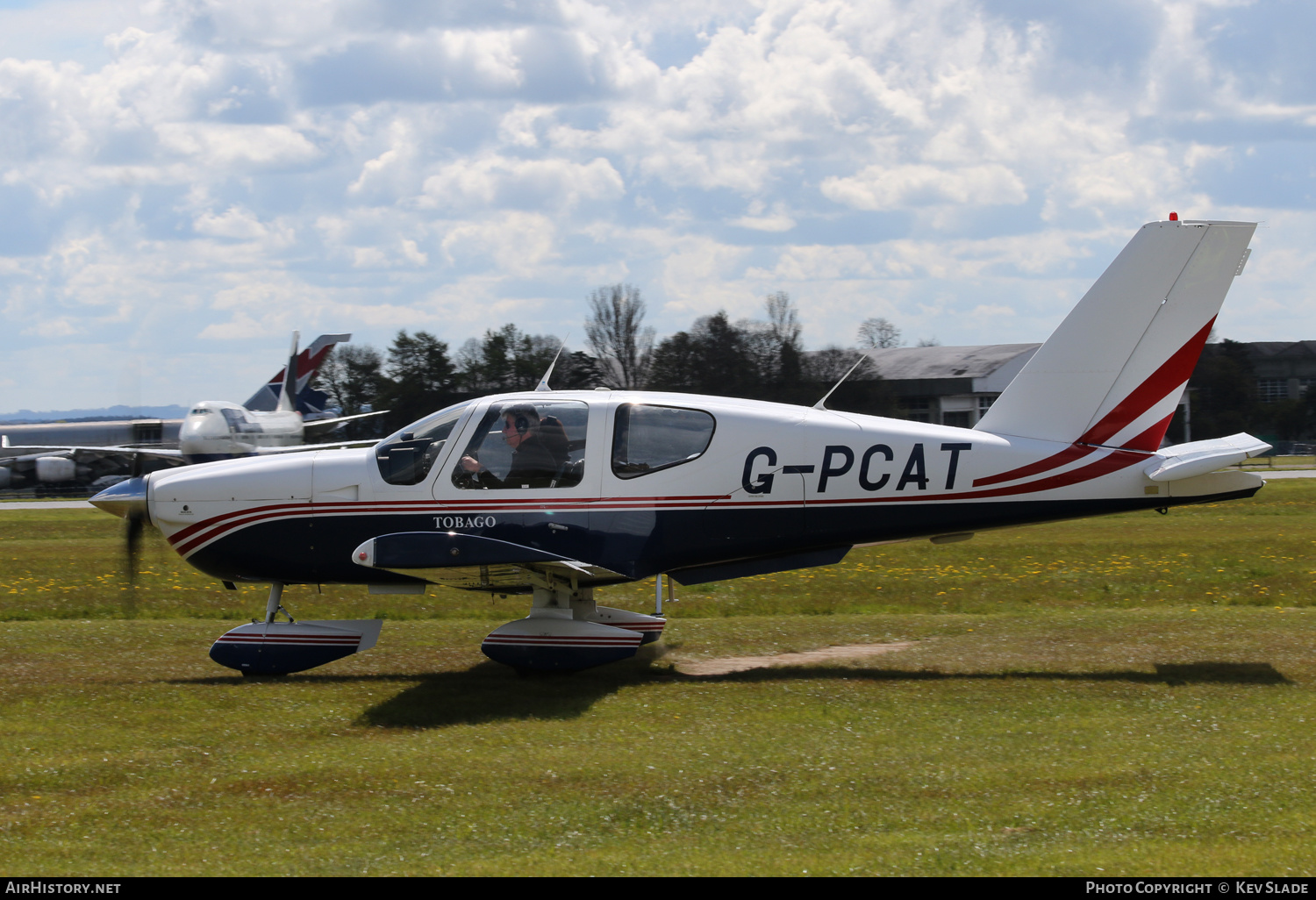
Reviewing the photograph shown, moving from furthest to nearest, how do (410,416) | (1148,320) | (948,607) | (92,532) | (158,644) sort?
(410,416) < (92,532) < (948,607) < (158,644) < (1148,320)

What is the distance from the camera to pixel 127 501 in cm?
927

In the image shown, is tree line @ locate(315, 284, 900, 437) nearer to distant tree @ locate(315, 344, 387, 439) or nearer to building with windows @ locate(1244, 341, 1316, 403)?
distant tree @ locate(315, 344, 387, 439)

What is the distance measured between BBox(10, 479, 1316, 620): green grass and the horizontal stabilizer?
4.04 m

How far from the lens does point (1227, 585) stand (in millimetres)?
13484

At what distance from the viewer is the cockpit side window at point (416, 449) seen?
29.6ft

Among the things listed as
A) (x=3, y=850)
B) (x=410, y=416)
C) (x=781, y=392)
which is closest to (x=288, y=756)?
(x=3, y=850)

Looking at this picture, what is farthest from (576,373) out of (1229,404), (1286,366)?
(1286,366)

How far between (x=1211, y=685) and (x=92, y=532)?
24651 millimetres

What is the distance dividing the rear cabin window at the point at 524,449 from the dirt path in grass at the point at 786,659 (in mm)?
1968

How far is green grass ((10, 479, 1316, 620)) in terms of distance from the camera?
42.5 ft

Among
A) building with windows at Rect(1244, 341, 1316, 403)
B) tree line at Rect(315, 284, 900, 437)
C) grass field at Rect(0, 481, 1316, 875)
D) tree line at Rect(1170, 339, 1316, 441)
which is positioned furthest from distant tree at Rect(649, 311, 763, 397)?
building with windows at Rect(1244, 341, 1316, 403)

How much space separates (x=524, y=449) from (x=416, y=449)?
93 centimetres

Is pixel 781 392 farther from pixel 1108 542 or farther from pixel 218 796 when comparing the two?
pixel 218 796
